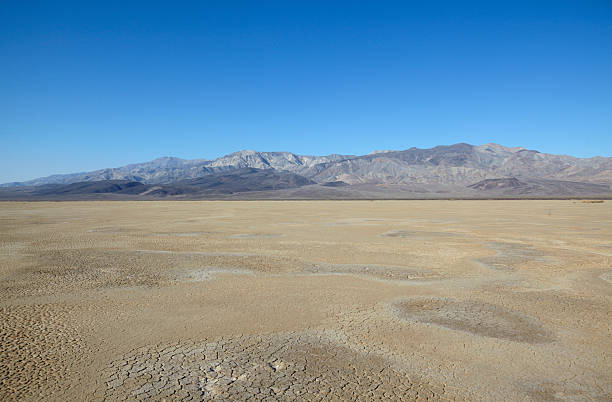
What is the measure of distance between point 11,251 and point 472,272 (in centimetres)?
1926

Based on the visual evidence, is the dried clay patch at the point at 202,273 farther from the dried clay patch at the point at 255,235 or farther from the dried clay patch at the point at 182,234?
the dried clay patch at the point at 182,234

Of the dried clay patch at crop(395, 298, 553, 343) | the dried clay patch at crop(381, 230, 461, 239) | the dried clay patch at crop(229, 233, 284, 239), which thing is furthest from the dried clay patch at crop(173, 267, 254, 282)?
the dried clay patch at crop(381, 230, 461, 239)

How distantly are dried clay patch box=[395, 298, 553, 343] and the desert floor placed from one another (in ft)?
0.15

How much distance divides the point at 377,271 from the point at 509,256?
21.2 ft

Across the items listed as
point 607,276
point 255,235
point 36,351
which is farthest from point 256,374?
point 255,235

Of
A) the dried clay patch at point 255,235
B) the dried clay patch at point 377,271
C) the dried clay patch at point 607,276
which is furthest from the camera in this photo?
the dried clay patch at point 255,235

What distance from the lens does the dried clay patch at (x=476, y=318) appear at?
746 cm

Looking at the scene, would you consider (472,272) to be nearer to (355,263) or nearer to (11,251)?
(355,263)

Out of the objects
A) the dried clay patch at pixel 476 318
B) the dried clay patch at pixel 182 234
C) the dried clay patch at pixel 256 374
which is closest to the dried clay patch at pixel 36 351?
the dried clay patch at pixel 256 374

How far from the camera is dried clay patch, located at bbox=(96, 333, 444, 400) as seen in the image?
5.32m

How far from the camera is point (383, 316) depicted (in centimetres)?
852

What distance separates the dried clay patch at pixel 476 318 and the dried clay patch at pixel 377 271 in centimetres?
239

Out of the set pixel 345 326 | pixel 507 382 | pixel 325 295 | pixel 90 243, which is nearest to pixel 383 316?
pixel 345 326

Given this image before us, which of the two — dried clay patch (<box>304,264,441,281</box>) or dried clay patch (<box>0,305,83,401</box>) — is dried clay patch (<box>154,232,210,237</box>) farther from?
dried clay patch (<box>0,305,83,401</box>)
